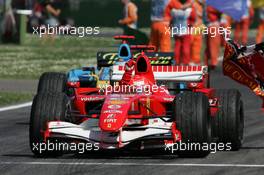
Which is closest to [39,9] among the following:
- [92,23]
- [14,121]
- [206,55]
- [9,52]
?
[92,23]

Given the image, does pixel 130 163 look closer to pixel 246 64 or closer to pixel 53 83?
pixel 246 64

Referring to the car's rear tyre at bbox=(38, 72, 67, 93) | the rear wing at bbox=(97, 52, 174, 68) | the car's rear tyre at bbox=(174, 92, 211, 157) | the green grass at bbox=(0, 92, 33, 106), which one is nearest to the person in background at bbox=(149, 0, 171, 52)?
the green grass at bbox=(0, 92, 33, 106)

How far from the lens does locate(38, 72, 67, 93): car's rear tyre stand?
53.5 feet

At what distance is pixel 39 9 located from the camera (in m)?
53.4

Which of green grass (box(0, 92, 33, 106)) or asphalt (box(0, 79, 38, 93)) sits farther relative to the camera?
asphalt (box(0, 79, 38, 93))

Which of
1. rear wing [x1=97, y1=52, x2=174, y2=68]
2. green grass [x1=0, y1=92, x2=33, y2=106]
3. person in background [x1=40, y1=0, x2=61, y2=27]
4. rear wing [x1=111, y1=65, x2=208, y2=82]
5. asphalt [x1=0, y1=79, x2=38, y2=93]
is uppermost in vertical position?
person in background [x1=40, y1=0, x2=61, y2=27]

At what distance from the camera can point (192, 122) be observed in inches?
535

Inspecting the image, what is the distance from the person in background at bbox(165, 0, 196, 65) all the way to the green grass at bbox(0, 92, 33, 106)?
266 inches

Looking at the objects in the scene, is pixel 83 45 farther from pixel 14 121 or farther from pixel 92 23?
pixel 14 121

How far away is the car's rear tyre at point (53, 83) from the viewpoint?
16.3 m

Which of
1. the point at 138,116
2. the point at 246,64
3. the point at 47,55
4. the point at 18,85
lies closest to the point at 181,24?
the point at 18,85

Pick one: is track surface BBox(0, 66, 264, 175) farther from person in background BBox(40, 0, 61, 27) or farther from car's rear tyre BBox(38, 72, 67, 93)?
person in background BBox(40, 0, 61, 27)

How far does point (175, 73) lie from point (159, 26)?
13389 mm

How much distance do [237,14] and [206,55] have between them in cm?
135
